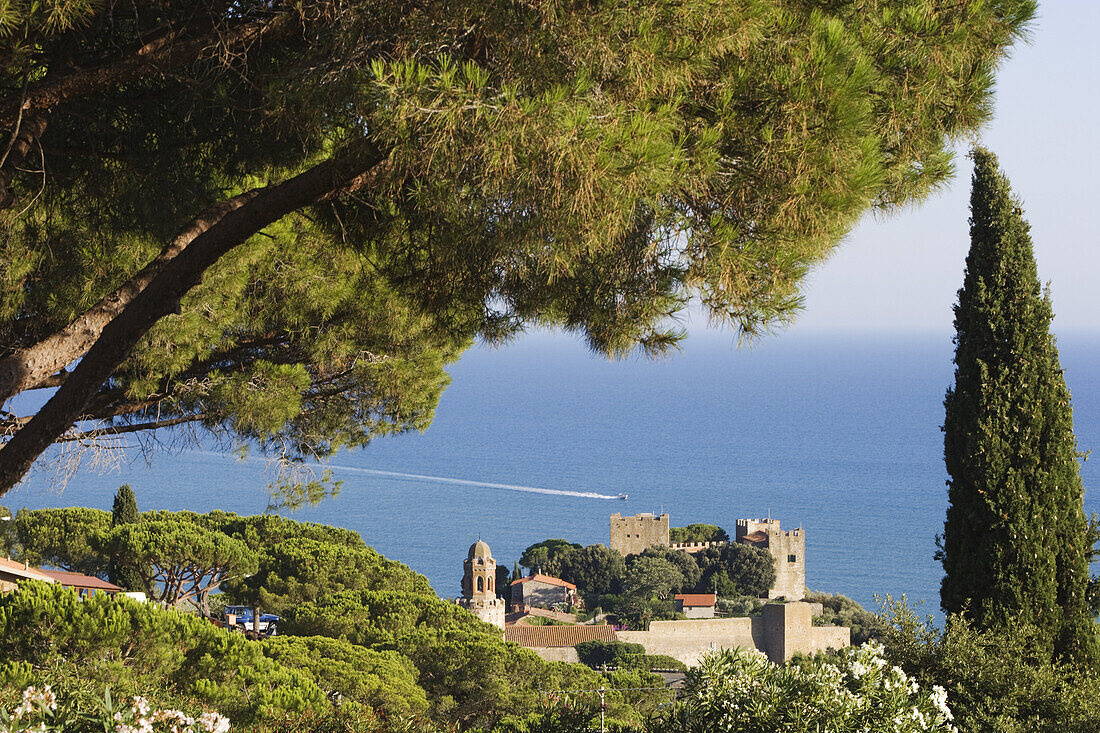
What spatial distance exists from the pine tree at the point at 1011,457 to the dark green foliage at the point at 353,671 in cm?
824

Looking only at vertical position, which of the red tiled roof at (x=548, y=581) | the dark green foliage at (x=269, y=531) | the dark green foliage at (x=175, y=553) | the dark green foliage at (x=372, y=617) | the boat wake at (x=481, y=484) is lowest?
the dark green foliage at (x=372, y=617)

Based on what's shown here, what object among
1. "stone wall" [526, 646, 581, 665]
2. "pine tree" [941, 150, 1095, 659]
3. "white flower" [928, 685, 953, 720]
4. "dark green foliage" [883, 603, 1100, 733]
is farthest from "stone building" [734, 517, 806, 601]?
"white flower" [928, 685, 953, 720]

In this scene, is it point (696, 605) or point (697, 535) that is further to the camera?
point (697, 535)

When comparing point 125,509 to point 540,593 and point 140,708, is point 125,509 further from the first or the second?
point 540,593

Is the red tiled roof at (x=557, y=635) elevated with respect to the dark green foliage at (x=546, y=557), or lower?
lower

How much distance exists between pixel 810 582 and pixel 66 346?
54.6 m

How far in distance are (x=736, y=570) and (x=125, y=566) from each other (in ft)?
113


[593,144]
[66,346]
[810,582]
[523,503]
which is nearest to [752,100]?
[593,144]

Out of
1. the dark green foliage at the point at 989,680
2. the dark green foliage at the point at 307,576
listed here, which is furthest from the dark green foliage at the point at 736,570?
the dark green foliage at the point at 989,680

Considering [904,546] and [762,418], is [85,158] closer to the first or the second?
[904,546]

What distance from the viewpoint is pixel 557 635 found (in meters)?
33.6

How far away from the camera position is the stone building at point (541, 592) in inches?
1658

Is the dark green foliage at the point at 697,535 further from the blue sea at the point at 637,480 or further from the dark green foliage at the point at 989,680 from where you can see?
the dark green foliage at the point at 989,680

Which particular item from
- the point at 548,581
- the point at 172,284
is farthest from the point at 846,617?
the point at 172,284
